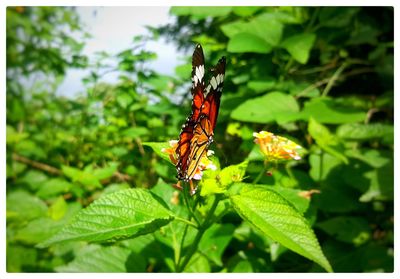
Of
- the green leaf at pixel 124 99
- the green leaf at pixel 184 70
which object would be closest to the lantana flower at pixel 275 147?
the green leaf at pixel 184 70

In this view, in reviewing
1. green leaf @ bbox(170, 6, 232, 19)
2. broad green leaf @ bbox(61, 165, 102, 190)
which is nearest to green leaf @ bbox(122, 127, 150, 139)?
broad green leaf @ bbox(61, 165, 102, 190)

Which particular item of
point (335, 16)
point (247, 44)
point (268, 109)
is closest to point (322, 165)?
point (268, 109)

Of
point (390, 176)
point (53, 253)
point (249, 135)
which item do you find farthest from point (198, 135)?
point (53, 253)

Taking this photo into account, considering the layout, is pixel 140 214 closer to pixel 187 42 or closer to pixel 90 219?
pixel 90 219

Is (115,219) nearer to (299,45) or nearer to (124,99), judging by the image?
(299,45)

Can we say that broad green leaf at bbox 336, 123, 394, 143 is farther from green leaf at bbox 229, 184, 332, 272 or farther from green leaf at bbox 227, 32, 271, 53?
green leaf at bbox 229, 184, 332, 272
